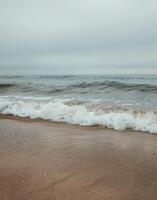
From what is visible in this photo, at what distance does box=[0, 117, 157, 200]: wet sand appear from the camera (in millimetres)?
2557

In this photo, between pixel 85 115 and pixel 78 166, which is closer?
pixel 78 166

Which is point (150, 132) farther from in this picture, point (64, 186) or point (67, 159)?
point (64, 186)

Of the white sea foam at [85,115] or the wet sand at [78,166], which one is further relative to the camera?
the white sea foam at [85,115]

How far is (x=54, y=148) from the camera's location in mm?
3902

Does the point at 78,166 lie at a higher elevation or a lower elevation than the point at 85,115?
lower

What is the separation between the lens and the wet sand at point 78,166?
2.56 meters

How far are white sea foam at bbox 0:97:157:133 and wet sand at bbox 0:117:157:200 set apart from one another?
519mm

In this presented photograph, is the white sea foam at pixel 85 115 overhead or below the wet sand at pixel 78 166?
overhead

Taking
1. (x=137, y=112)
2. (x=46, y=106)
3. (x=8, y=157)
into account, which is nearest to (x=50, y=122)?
(x=46, y=106)

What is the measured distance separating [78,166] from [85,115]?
3.06 metres

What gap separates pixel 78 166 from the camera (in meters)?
3.20

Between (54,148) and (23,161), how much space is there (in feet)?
2.15

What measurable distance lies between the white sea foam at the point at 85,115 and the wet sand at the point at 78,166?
0.52 meters

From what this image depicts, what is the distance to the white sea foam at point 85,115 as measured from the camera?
5449mm
